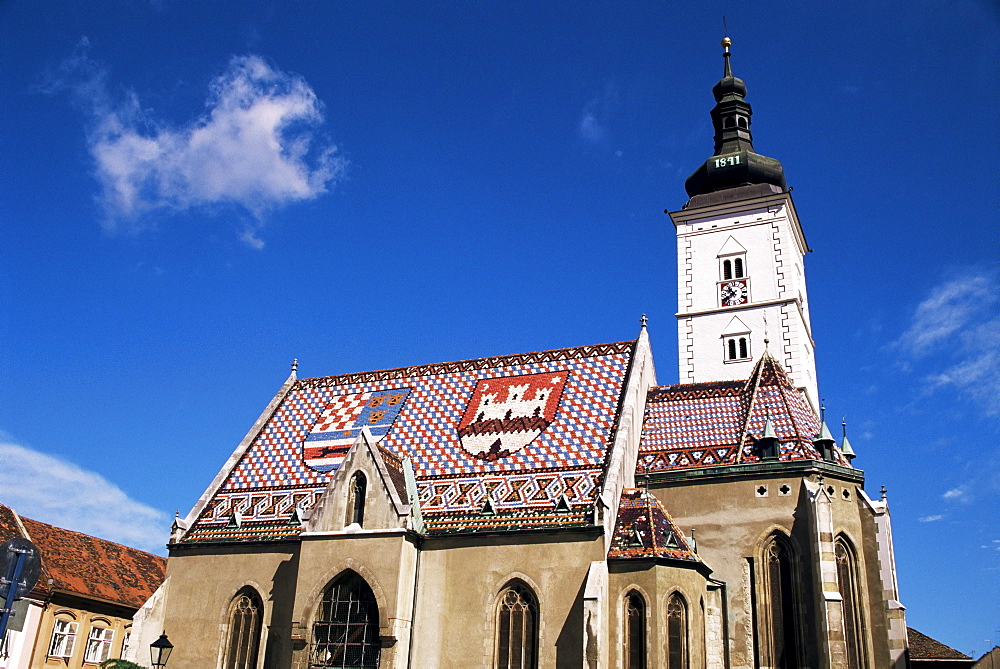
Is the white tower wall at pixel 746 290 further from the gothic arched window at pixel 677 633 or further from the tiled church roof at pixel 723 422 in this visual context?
the gothic arched window at pixel 677 633

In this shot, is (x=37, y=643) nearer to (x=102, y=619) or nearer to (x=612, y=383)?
(x=102, y=619)

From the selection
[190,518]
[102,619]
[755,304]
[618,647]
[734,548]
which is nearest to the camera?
[618,647]

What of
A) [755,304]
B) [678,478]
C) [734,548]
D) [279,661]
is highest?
[755,304]

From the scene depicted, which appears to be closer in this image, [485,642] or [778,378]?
[485,642]

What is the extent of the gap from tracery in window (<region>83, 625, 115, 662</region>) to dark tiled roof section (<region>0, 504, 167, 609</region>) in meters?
1.12

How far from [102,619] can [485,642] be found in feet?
55.2

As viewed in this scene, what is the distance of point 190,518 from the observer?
31234 mm

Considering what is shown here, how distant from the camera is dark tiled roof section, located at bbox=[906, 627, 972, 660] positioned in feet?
107

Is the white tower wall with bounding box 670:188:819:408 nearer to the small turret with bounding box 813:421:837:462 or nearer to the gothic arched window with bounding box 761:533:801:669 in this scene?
the small turret with bounding box 813:421:837:462

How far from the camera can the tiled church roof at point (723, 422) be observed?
95.0 ft

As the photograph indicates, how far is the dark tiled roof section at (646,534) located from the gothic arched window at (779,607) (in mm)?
2570

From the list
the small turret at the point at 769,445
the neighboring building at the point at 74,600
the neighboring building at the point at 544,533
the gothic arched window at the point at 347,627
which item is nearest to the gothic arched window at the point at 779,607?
the neighboring building at the point at 544,533

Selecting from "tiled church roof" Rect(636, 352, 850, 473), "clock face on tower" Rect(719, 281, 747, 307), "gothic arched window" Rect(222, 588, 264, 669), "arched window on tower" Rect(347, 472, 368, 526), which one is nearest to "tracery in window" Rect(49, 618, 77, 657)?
"gothic arched window" Rect(222, 588, 264, 669)

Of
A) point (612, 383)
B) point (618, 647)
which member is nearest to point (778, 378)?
point (612, 383)
